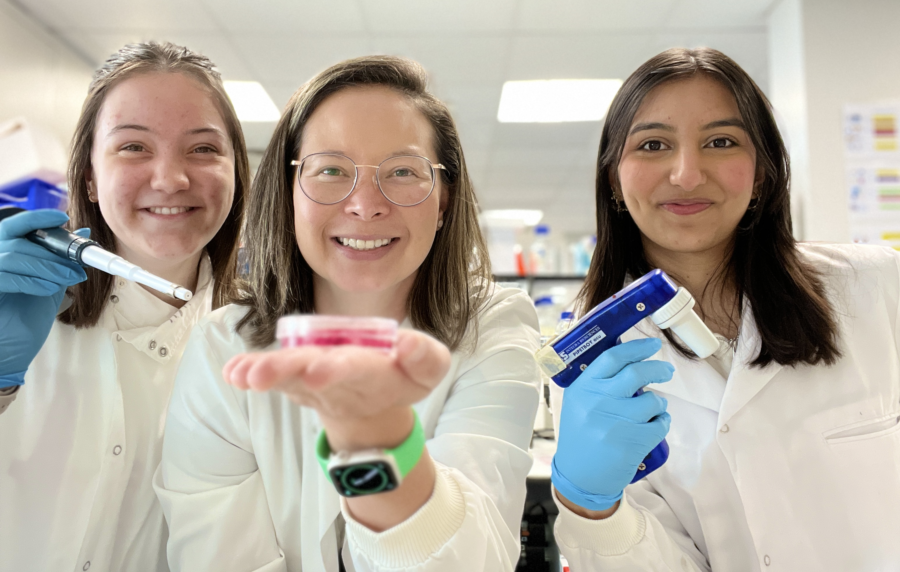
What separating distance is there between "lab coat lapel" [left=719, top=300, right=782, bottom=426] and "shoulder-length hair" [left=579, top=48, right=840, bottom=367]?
14 mm

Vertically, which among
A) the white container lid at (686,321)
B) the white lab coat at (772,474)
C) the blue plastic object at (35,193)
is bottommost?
the white lab coat at (772,474)

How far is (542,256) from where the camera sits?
455cm

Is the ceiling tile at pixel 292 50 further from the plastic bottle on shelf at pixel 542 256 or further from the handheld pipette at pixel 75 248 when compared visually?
the handheld pipette at pixel 75 248

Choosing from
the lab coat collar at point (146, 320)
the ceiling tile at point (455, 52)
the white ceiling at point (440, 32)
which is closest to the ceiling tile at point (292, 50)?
the white ceiling at point (440, 32)

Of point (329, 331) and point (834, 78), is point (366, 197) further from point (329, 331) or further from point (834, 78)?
point (834, 78)

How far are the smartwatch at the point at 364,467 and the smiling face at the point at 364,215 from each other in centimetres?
42

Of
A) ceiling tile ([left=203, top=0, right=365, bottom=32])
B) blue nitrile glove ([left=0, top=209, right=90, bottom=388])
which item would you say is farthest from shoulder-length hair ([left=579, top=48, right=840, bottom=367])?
ceiling tile ([left=203, top=0, right=365, bottom=32])

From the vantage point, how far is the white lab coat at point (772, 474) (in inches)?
41.0

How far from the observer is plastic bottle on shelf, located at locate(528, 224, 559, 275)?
4.54 metres

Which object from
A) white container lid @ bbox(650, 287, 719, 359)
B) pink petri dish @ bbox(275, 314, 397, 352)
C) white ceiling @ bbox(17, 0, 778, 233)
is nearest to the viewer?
pink petri dish @ bbox(275, 314, 397, 352)

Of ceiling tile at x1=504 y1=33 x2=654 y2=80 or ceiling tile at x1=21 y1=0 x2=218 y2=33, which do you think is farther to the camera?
ceiling tile at x1=504 y1=33 x2=654 y2=80

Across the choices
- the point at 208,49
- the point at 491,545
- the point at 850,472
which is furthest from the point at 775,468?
the point at 208,49

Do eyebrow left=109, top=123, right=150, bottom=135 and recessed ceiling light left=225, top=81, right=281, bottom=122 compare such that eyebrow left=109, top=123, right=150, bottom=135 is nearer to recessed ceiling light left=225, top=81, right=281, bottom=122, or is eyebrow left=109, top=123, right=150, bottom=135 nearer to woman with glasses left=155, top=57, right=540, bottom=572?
woman with glasses left=155, top=57, right=540, bottom=572

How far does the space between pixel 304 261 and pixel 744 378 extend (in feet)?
2.73
